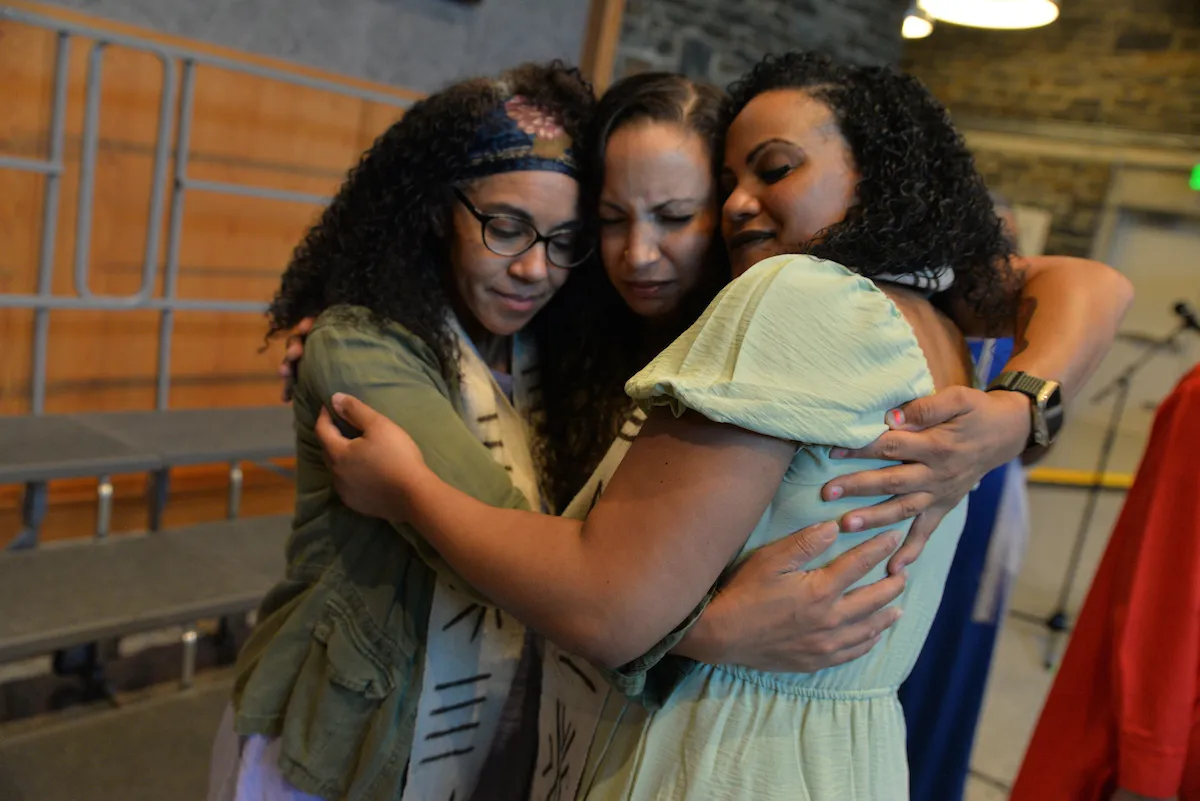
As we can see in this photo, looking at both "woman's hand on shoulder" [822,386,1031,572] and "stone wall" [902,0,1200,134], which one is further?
"stone wall" [902,0,1200,134]

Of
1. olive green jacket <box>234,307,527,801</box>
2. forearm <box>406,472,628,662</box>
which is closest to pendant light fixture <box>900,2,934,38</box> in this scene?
olive green jacket <box>234,307,527,801</box>

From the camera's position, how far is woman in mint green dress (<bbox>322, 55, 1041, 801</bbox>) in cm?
78

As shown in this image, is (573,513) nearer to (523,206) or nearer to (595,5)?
(523,206)

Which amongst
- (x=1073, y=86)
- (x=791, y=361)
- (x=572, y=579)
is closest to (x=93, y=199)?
(x=572, y=579)

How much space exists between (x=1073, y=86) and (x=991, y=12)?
5.15 meters

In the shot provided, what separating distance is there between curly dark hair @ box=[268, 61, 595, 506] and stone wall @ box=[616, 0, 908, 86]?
318 centimetres

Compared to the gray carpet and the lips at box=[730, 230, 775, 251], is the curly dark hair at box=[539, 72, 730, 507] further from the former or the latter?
the gray carpet

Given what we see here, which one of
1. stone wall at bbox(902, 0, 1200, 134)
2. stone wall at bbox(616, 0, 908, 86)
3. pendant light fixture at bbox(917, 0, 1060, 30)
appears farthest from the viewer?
stone wall at bbox(902, 0, 1200, 134)

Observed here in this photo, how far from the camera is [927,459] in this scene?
0.90 metres

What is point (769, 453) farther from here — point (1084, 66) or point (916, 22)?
point (1084, 66)

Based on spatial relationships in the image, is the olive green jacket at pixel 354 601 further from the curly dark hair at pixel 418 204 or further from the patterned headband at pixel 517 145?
the patterned headband at pixel 517 145

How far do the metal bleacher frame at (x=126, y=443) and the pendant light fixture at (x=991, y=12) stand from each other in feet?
6.64

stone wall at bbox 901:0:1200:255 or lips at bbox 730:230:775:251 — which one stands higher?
stone wall at bbox 901:0:1200:255

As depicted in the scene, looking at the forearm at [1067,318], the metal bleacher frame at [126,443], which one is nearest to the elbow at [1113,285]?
the forearm at [1067,318]
